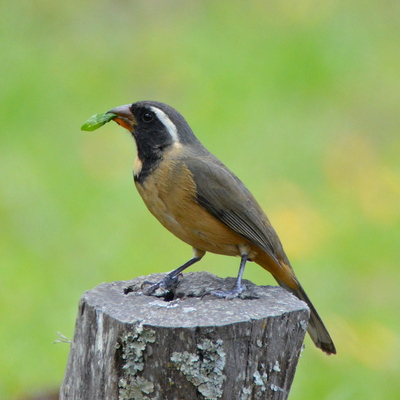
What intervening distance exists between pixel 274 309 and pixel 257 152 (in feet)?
24.8

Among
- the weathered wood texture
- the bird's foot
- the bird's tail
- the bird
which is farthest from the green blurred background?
the weathered wood texture

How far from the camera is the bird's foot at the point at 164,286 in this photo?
209 inches

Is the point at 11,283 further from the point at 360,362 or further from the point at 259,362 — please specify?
the point at 259,362

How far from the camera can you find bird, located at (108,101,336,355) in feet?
19.3

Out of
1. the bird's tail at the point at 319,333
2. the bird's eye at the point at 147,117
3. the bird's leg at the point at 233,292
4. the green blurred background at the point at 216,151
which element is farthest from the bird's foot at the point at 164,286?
the green blurred background at the point at 216,151

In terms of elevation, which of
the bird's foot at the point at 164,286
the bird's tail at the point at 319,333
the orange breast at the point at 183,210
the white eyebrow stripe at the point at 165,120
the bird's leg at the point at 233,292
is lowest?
the bird's tail at the point at 319,333

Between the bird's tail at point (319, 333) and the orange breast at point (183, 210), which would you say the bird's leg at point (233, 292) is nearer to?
the orange breast at point (183, 210)

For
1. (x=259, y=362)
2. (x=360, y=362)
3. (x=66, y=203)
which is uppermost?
(x=66, y=203)

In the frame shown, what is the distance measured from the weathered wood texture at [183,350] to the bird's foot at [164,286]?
0.37 m

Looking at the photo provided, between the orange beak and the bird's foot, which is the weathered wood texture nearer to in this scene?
the bird's foot

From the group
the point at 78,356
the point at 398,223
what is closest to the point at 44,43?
the point at 398,223

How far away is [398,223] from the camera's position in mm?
11344

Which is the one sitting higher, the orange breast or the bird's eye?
the bird's eye

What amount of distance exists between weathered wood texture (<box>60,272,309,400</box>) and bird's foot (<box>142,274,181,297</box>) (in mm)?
371
